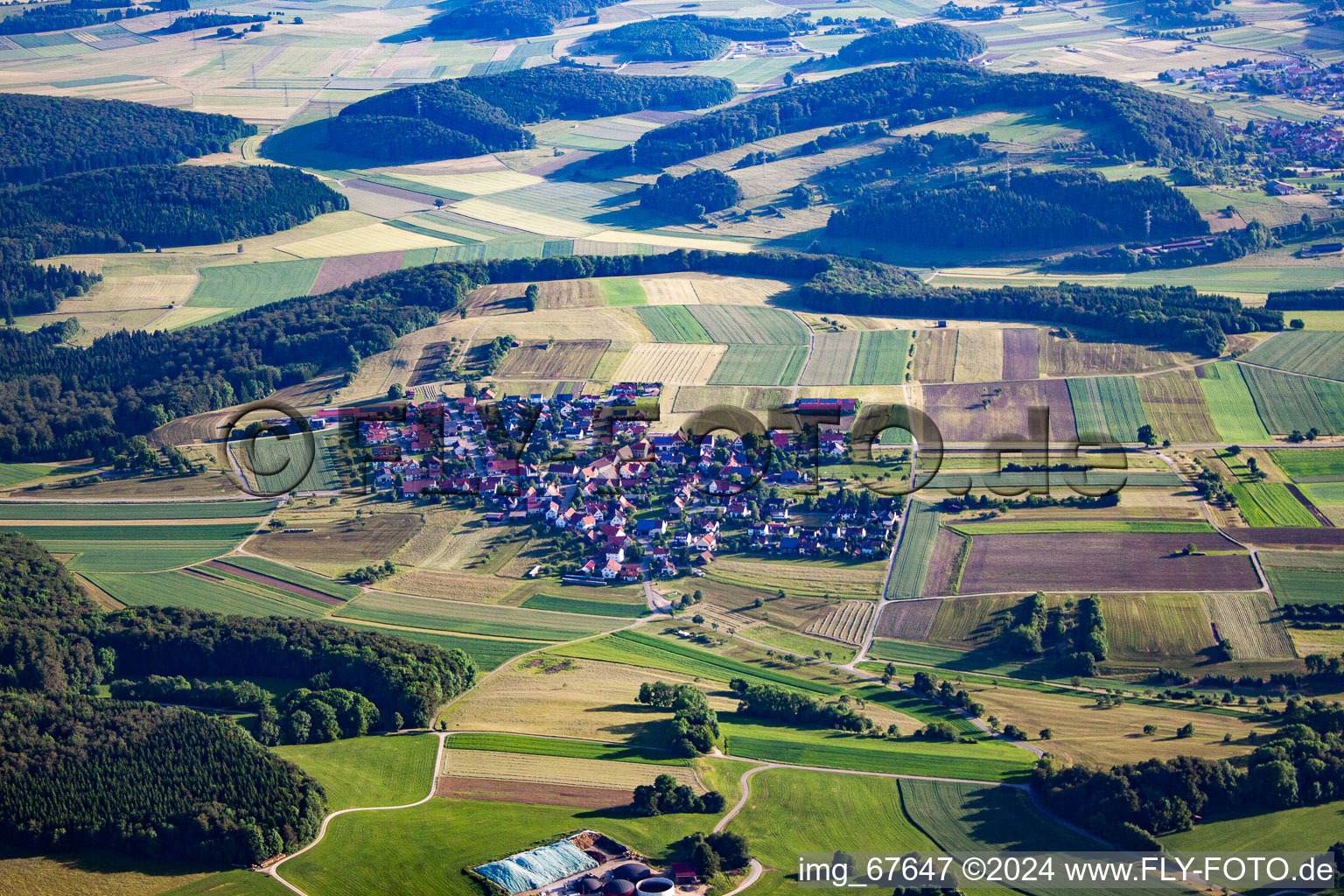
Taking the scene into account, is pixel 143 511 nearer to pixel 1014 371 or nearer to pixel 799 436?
pixel 799 436

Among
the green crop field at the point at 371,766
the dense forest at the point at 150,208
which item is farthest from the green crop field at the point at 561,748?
the dense forest at the point at 150,208

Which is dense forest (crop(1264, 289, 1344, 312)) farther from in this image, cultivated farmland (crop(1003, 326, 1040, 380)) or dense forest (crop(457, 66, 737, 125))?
dense forest (crop(457, 66, 737, 125))

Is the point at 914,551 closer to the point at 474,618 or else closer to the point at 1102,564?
the point at 1102,564

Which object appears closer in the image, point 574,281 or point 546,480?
point 546,480

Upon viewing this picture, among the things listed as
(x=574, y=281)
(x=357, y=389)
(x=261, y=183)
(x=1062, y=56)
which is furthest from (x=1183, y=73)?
(x=357, y=389)

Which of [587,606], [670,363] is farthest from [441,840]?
[670,363]

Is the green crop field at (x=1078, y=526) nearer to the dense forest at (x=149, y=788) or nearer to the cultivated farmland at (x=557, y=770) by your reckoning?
the cultivated farmland at (x=557, y=770)

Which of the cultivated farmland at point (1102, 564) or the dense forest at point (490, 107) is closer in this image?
the cultivated farmland at point (1102, 564)
